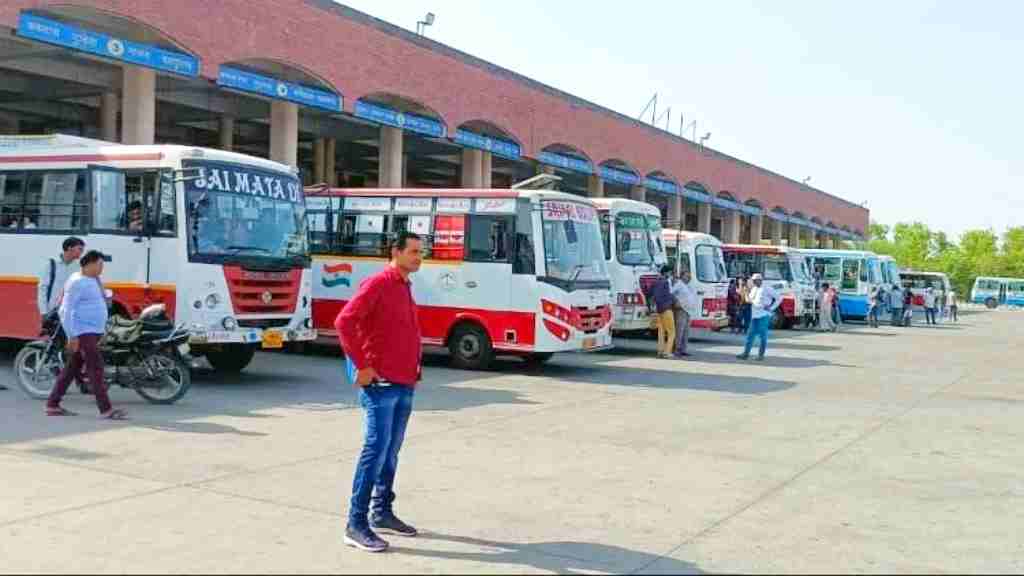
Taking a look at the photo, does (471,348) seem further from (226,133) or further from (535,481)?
(226,133)

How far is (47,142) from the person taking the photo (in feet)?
46.5

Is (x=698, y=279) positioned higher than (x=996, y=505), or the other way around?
(x=698, y=279)

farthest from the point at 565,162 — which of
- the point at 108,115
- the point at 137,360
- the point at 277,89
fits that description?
the point at 137,360

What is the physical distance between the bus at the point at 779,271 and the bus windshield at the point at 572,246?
619 inches

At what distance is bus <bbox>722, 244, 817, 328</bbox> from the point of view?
1251 inches

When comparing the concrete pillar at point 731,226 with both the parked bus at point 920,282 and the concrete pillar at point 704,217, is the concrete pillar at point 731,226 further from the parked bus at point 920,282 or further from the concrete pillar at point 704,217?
the parked bus at point 920,282

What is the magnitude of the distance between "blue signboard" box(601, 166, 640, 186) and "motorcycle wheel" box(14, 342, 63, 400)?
1118 inches

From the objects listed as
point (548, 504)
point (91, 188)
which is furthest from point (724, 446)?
point (91, 188)

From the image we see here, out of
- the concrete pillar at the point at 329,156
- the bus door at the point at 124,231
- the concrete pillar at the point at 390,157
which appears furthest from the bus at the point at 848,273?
the bus door at the point at 124,231

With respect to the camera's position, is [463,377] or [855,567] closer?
[855,567]

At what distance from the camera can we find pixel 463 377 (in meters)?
15.5

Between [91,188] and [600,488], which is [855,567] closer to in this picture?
[600,488]

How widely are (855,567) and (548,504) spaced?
7.17 ft

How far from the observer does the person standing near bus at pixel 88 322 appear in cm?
1042
